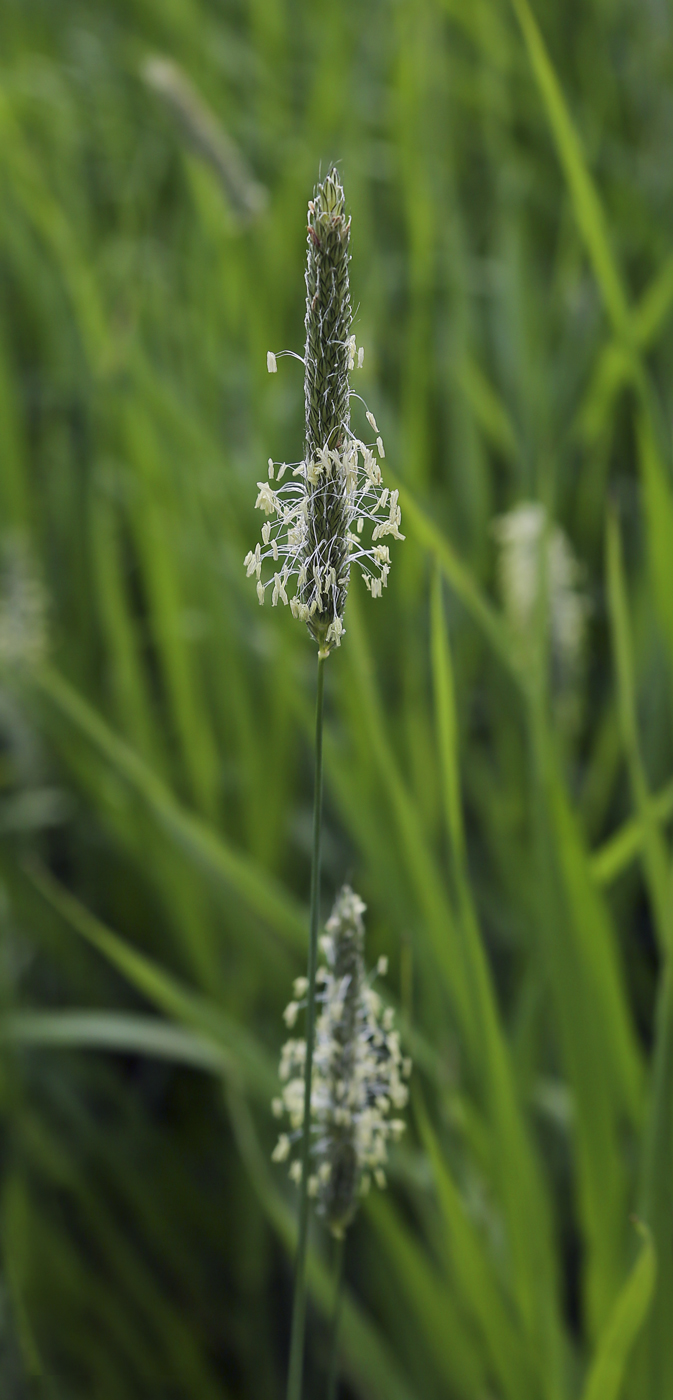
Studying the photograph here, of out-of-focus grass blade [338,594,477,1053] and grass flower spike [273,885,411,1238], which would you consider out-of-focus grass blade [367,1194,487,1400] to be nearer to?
out-of-focus grass blade [338,594,477,1053]

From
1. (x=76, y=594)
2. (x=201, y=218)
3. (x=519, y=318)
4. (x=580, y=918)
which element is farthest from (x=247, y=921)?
(x=201, y=218)

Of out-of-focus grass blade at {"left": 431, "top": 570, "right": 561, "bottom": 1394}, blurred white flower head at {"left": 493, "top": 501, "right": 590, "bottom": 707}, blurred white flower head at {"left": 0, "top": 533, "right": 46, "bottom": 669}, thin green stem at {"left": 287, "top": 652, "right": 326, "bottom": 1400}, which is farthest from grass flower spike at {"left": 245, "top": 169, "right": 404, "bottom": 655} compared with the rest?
blurred white flower head at {"left": 0, "top": 533, "right": 46, "bottom": 669}

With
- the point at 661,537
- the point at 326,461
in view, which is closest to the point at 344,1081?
the point at 326,461

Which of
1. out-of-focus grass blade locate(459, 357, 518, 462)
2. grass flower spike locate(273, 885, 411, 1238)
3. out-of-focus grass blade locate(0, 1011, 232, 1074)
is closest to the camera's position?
grass flower spike locate(273, 885, 411, 1238)

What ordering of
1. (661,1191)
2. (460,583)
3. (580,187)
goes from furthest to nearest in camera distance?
(580,187) < (460,583) < (661,1191)

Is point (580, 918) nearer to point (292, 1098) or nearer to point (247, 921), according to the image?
point (292, 1098)

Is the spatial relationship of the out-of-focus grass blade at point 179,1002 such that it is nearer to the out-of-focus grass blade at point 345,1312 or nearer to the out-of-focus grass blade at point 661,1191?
the out-of-focus grass blade at point 345,1312

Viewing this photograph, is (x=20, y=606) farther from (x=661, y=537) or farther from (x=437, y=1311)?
(x=437, y=1311)

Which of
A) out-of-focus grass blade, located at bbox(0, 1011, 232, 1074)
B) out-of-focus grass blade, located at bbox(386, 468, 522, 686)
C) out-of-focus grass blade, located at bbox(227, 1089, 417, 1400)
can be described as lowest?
out-of-focus grass blade, located at bbox(227, 1089, 417, 1400)
